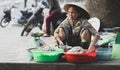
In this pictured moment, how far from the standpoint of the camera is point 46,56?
6.24m

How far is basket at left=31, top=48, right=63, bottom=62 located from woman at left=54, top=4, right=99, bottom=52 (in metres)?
0.58

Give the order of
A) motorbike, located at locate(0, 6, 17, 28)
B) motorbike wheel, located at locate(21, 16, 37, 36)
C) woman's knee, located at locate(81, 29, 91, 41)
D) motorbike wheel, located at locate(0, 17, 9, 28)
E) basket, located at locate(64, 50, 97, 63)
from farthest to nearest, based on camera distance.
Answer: motorbike, located at locate(0, 6, 17, 28) → motorbike wheel, located at locate(0, 17, 9, 28) → motorbike wheel, located at locate(21, 16, 37, 36) → woman's knee, located at locate(81, 29, 91, 41) → basket, located at locate(64, 50, 97, 63)

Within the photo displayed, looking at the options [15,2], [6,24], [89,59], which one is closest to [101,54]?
[89,59]

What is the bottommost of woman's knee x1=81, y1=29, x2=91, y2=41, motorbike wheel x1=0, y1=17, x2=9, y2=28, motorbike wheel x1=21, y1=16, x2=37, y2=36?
woman's knee x1=81, y1=29, x2=91, y2=41

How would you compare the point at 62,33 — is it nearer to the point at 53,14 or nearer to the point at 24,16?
the point at 53,14

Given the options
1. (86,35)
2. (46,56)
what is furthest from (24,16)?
(46,56)

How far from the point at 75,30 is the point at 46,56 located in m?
1.06

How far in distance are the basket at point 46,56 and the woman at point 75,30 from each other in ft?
1.89

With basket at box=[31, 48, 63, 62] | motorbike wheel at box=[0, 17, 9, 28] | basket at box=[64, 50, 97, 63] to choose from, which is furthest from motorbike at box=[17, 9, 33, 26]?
basket at box=[64, 50, 97, 63]

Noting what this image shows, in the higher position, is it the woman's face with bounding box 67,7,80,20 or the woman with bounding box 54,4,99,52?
the woman's face with bounding box 67,7,80,20

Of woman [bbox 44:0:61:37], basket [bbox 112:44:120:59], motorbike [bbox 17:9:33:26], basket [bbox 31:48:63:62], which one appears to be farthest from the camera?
motorbike [bbox 17:9:33:26]

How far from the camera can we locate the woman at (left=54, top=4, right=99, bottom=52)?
6965 millimetres

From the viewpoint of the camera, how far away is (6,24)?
16.7m

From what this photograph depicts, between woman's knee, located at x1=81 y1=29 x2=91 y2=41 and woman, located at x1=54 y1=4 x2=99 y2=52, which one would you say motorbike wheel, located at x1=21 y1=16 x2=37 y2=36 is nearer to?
woman, located at x1=54 y1=4 x2=99 y2=52
